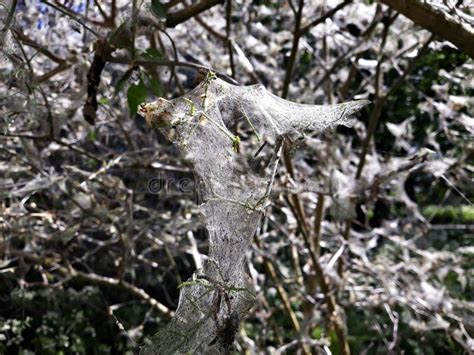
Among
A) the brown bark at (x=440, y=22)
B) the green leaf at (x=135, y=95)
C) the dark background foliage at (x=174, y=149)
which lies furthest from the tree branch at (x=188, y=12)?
the brown bark at (x=440, y=22)

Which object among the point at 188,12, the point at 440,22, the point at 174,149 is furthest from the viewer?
the point at 174,149

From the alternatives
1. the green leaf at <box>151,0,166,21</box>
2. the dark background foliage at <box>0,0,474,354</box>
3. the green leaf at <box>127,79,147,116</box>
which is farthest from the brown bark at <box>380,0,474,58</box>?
the green leaf at <box>127,79,147,116</box>

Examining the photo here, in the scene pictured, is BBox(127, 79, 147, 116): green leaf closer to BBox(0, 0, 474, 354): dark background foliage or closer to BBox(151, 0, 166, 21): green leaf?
BBox(0, 0, 474, 354): dark background foliage

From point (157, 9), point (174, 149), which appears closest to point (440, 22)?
point (157, 9)

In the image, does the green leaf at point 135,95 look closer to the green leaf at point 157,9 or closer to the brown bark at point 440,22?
the green leaf at point 157,9

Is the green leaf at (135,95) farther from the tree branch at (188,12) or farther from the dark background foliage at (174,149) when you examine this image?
the tree branch at (188,12)

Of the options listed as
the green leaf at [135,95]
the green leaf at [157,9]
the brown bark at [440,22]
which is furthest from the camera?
the green leaf at [135,95]

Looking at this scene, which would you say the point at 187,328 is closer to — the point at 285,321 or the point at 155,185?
the point at 155,185

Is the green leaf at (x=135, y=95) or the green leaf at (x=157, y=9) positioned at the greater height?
the green leaf at (x=157, y=9)

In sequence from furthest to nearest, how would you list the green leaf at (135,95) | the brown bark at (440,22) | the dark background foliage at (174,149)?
the dark background foliage at (174,149)
the green leaf at (135,95)
the brown bark at (440,22)

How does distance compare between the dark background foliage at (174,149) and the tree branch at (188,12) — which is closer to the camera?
the tree branch at (188,12)

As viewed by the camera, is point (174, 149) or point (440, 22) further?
point (174, 149)

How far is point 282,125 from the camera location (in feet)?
3.94

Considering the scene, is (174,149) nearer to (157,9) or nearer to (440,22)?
(157,9)
